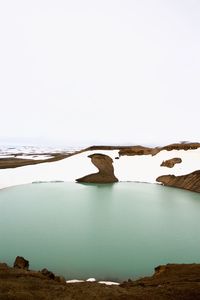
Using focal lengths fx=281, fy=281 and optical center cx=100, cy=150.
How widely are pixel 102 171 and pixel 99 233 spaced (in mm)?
28032

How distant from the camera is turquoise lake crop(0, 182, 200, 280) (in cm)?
1231

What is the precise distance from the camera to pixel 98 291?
7.74m

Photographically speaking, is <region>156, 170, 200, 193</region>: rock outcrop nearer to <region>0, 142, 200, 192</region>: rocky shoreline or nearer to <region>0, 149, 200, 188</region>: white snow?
<region>0, 142, 200, 192</region>: rocky shoreline

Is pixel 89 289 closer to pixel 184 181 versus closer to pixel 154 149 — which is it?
pixel 184 181

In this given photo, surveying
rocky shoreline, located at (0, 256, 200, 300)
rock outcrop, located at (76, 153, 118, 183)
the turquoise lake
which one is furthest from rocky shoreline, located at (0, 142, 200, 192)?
rocky shoreline, located at (0, 256, 200, 300)

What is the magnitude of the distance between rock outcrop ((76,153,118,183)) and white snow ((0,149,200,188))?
2.43ft

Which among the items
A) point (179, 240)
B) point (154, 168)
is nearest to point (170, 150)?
point (154, 168)

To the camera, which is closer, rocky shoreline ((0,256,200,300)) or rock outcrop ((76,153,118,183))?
rocky shoreline ((0,256,200,300))

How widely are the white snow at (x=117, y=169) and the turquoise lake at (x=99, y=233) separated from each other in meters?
11.9

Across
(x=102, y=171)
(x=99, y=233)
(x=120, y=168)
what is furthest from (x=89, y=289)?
(x=120, y=168)

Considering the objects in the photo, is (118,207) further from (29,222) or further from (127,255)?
(127,255)

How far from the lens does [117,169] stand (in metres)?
46.1

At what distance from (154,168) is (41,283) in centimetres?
3873

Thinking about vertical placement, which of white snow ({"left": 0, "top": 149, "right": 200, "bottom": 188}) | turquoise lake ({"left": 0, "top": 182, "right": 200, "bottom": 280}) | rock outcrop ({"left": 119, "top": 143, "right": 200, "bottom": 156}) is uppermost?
rock outcrop ({"left": 119, "top": 143, "right": 200, "bottom": 156})
